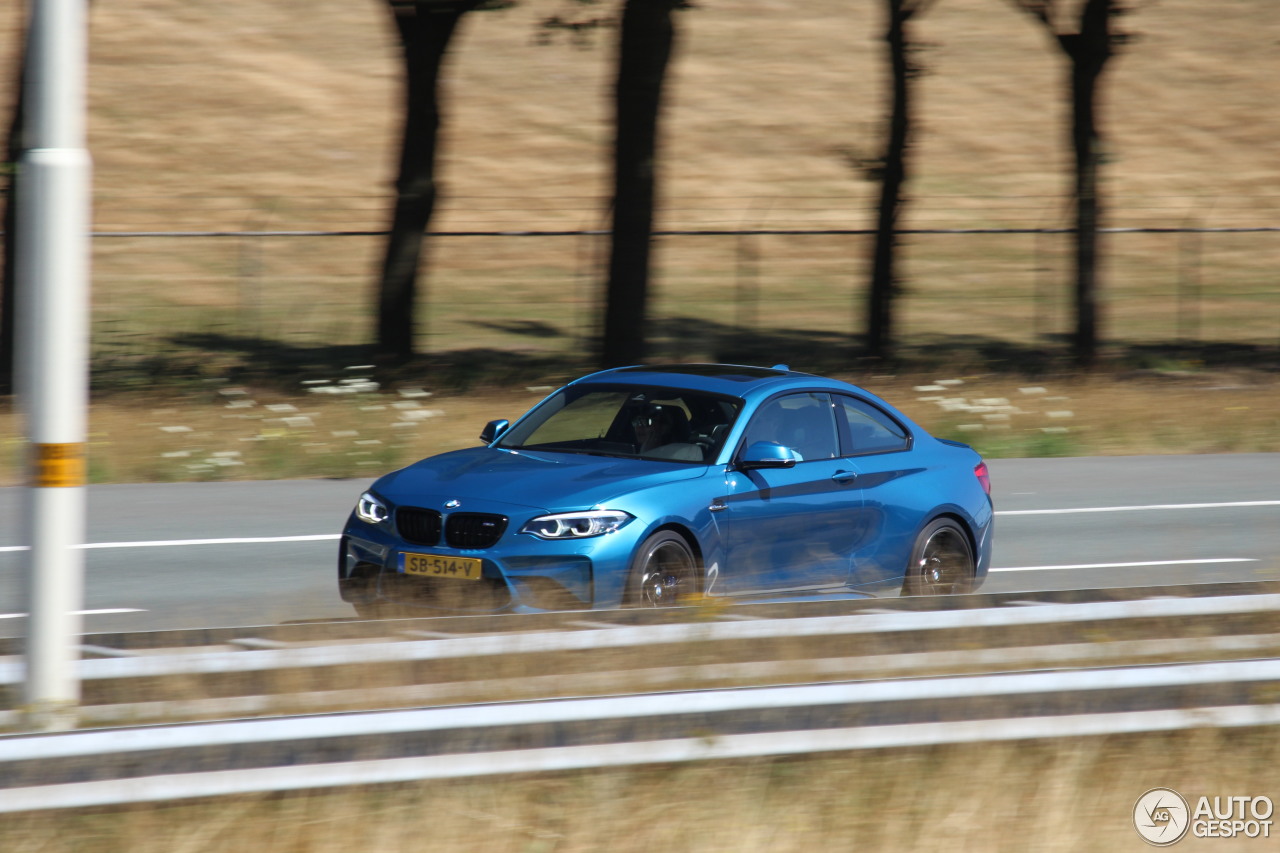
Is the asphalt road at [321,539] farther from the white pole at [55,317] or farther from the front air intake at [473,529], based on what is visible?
the white pole at [55,317]

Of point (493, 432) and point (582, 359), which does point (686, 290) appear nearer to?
point (582, 359)

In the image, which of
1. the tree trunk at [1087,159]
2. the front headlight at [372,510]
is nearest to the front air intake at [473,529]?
the front headlight at [372,510]

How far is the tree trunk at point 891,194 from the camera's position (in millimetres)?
23438

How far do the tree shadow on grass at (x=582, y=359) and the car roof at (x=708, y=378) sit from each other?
34.7 ft

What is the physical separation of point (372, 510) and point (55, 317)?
10.0ft

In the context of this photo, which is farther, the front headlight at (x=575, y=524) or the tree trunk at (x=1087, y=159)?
the tree trunk at (x=1087, y=159)

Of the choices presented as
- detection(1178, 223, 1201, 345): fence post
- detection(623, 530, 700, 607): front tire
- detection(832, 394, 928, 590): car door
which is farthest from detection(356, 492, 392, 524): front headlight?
detection(1178, 223, 1201, 345): fence post

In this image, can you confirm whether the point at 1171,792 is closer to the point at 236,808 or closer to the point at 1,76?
the point at 236,808

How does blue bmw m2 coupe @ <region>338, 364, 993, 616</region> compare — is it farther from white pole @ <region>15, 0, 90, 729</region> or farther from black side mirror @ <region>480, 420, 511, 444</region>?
white pole @ <region>15, 0, 90, 729</region>

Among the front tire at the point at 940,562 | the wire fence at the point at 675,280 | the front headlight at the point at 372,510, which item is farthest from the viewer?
the wire fence at the point at 675,280

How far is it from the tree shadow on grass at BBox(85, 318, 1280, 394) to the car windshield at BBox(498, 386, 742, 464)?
10.6 m

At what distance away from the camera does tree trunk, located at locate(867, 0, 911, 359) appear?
23438mm

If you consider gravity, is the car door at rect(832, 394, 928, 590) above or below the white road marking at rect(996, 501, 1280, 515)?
above

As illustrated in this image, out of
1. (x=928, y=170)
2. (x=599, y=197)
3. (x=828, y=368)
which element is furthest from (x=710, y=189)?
(x=828, y=368)
